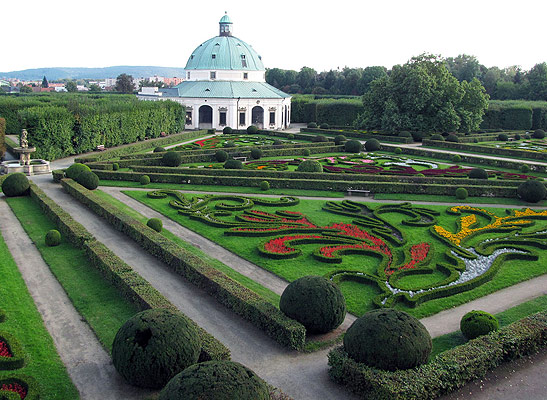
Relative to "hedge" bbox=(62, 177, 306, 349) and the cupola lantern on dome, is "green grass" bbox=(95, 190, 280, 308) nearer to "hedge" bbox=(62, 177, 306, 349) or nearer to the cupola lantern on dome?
"hedge" bbox=(62, 177, 306, 349)

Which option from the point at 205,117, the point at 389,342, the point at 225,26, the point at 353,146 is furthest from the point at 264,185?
the point at 225,26

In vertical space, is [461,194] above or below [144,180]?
below

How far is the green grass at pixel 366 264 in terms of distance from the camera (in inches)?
635

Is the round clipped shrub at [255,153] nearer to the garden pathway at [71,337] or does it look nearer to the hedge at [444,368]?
the garden pathway at [71,337]

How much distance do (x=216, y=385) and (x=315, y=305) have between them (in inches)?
207

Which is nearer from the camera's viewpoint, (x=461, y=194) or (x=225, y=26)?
(x=461, y=194)

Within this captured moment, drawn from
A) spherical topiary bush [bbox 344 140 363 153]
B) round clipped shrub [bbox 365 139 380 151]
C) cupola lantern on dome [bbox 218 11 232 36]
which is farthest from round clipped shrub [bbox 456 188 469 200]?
cupola lantern on dome [bbox 218 11 232 36]

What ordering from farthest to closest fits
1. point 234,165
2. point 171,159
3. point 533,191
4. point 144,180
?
point 171,159 → point 234,165 → point 144,180 → point 533,191

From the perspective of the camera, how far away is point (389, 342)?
Result: 35.5 feet

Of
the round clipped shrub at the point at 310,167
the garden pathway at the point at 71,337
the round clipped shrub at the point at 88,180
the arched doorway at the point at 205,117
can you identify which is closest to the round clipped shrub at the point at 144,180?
the round clipped shrub at the point at 88,180

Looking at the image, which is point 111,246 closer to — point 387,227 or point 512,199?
point 387,227

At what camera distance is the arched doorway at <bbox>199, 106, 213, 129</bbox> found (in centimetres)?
7427

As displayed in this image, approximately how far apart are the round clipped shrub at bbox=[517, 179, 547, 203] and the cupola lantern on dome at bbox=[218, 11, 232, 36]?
223 ft

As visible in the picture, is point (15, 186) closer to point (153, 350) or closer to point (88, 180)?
point (88, 180)
